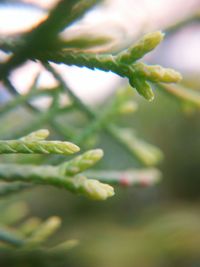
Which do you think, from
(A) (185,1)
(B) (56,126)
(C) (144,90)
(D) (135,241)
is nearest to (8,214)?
(B) (56,126)

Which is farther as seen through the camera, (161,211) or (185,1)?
(185,1)

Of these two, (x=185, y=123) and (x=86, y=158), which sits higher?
(x=185, y=123)

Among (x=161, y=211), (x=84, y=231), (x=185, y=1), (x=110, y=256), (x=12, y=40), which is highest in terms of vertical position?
(x=185, y=1)

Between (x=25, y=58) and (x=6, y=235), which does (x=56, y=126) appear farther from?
(x=25, y=58)

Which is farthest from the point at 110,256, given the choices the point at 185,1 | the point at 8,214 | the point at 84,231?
the point at 185,1

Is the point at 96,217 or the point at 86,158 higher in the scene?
the point at 96,217

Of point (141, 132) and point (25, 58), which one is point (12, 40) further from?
point (141, 132)

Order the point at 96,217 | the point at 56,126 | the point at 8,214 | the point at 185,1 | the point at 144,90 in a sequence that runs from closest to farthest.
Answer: the point at 144,90 < the point at 56,126 < the point at 8,214 < the point at 96,217 < the point at 185,1

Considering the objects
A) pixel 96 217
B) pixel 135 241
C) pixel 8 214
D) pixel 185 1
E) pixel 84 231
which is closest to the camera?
pixel 8 214

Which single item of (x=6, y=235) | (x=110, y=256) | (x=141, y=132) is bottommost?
(x=6, y=235)
